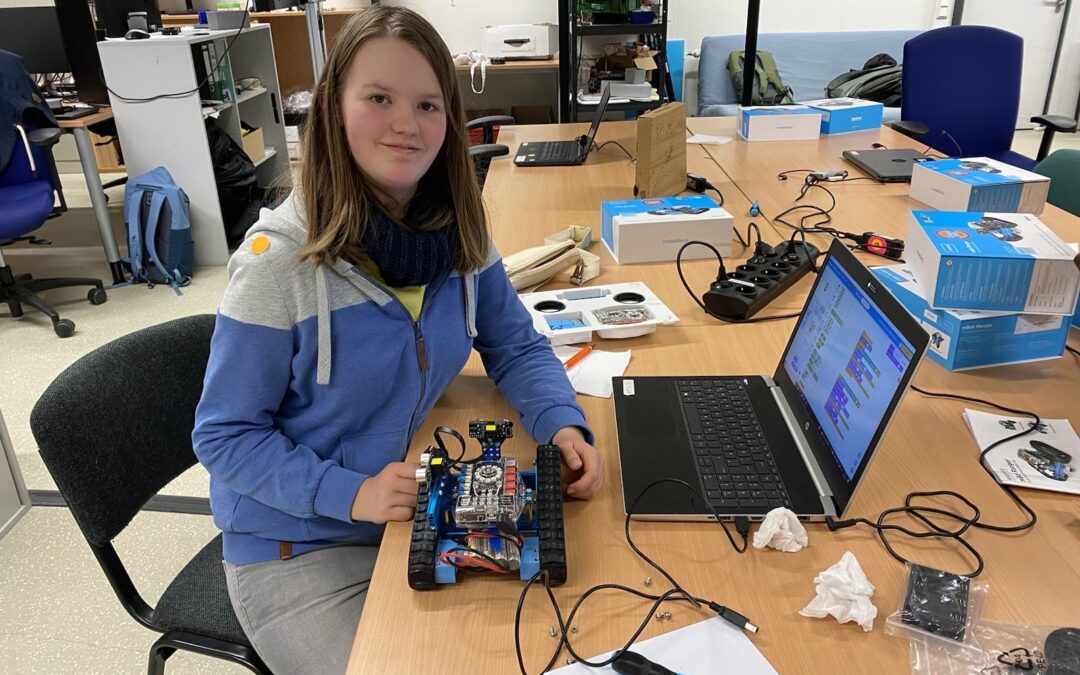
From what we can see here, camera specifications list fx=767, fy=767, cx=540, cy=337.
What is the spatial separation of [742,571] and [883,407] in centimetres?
24

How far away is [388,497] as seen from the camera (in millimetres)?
963

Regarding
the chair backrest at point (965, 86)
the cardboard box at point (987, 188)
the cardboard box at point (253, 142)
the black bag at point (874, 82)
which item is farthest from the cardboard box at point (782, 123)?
the cardboard box at point (253, 142)

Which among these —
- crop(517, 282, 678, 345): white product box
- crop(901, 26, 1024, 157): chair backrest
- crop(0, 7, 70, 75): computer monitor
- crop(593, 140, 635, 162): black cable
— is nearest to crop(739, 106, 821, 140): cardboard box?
crop(593, 140, 635, 162): black cable

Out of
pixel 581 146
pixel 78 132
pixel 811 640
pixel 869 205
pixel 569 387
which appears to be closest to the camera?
pixel 811 640

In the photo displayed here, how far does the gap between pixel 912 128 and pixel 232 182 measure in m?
3.04

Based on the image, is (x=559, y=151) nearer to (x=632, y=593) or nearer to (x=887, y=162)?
(x=887, y=162)

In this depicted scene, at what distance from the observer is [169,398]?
3.96ft

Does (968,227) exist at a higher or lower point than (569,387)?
higher

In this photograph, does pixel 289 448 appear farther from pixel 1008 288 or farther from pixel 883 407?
pixel 1008 288

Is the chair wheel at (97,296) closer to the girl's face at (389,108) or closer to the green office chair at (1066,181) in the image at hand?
the girl's face at (389,108)

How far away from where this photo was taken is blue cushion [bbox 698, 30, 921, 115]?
4969mm

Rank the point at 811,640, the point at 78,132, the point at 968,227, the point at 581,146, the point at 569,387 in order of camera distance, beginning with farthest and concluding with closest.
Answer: the point at 78,132 < the point at 581,146 < the point at 968,227 < the point at 569,387 < the point at 811,640

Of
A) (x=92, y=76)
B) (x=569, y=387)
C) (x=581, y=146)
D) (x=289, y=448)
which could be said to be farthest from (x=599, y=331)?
(x=92, y=76)

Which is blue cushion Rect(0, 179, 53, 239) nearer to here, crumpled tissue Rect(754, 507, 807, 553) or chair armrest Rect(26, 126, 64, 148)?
chair armrest Rect(26, 126, 64, 148)
